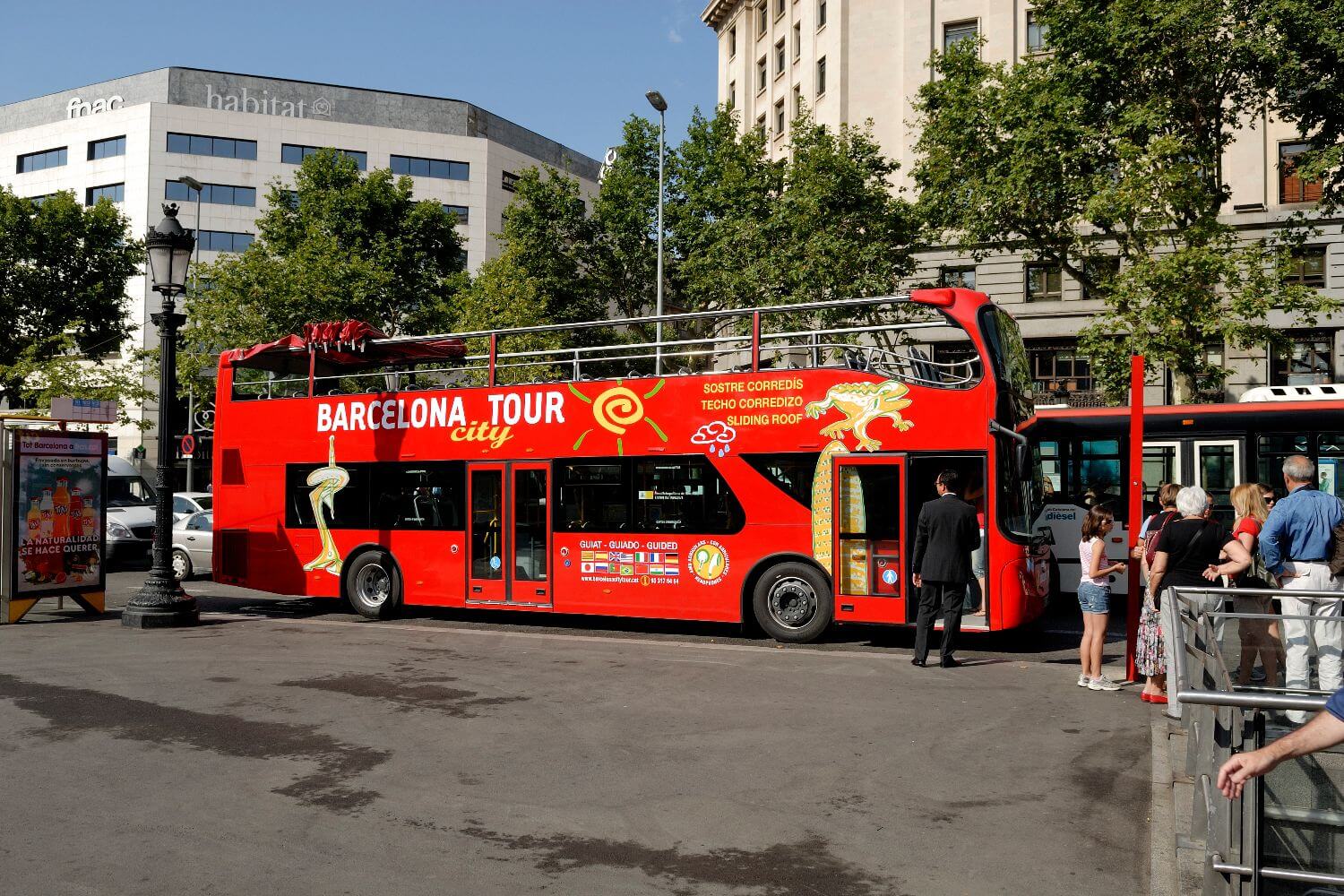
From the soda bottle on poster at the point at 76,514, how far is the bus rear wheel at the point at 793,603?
8.88 meters

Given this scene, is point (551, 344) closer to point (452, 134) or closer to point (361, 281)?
point (361, 281)

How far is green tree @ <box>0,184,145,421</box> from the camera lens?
1391 inches

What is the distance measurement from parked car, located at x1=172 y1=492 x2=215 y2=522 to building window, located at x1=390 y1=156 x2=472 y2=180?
4248 centimetres

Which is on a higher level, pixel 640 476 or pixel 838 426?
pixel 838 426

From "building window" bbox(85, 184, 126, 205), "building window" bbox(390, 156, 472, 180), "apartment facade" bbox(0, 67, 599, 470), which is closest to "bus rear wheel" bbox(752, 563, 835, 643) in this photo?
"apartment facade" bbox(0, 67, 599, 470)

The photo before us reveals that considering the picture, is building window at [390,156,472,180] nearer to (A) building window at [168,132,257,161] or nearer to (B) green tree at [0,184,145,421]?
(A) building window at [168,132,257,161]

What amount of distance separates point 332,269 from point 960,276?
19.9 meters

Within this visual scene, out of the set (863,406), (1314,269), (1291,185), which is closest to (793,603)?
(863,406)

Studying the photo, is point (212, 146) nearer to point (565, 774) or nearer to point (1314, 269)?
point (1314, 269)

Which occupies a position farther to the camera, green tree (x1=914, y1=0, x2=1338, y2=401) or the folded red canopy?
green tree (x1=914, y1=0, x2=1338, y2=401)

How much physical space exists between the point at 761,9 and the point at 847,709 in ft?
152

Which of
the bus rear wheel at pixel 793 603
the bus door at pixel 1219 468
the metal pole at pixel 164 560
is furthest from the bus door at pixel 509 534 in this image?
the bus door at pixel 1219 468

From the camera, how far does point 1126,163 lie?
70.7 feet

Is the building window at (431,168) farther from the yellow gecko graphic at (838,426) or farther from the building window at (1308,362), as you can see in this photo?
the yellow gecko graphic at (838,426)
